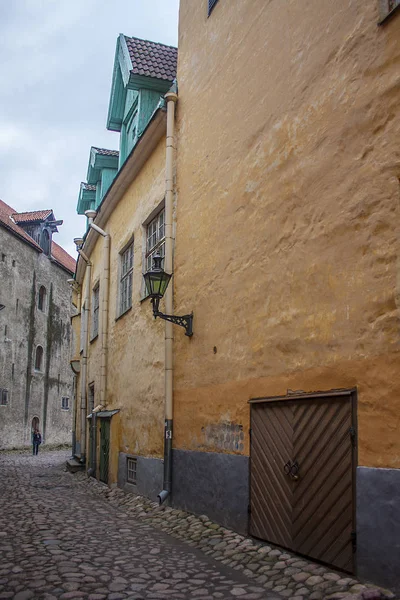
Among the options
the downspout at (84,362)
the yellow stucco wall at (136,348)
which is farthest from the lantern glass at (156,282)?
the downspout at (84,362)

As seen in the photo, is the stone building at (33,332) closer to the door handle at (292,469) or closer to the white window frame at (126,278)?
the white window frame at (126,278)

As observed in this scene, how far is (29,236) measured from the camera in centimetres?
3184

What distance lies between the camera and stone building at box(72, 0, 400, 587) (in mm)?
4707

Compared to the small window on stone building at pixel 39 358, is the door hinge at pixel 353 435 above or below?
below

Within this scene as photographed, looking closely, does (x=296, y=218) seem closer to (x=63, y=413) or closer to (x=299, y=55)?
(x=299, y=55)

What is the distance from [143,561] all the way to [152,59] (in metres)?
10.3

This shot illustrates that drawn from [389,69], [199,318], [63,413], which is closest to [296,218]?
[389,69]

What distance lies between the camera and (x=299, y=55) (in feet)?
20.2

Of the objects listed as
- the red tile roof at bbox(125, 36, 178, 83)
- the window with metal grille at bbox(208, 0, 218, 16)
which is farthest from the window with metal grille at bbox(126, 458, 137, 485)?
the red tile roof at bbox(125, 36, 178, 83)

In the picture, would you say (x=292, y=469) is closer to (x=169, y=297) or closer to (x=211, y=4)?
(x=169, y=297)

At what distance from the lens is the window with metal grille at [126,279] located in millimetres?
12281

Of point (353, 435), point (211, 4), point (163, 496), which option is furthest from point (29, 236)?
point (353, 435)

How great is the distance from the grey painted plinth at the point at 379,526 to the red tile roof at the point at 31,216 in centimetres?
3009

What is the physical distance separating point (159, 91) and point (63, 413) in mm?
24091
